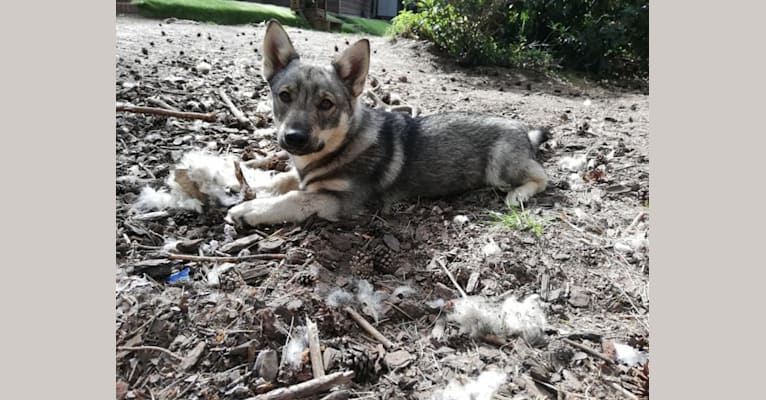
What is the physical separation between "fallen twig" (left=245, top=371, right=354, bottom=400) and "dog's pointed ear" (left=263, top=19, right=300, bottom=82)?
9.88ft

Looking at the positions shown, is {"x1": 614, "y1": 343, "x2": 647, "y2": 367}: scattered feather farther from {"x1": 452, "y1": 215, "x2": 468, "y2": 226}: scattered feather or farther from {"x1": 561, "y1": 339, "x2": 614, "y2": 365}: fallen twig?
{"x1": 452, "y1": 215, "x2": 468, "y2": 226}: scattered feather

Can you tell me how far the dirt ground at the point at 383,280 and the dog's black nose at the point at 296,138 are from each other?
69cm

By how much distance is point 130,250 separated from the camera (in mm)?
3176

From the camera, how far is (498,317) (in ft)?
9.22

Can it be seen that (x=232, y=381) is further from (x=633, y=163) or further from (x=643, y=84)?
(x=643, y=84)

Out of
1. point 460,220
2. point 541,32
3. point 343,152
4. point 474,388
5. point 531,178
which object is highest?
point 541,32

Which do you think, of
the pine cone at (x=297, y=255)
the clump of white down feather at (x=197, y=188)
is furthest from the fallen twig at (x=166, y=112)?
the pine cone at (x=297, y=255)

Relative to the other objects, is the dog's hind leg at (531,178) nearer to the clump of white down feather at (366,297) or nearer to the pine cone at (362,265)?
the pine cone at (362,265)

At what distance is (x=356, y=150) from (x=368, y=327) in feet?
6.49

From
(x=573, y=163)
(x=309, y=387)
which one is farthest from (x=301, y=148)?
(x=573, y=163)

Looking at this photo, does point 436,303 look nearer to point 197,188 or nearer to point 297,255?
point 297,255

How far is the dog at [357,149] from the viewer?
389cm

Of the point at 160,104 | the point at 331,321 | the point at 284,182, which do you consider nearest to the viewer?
the point at 331,321

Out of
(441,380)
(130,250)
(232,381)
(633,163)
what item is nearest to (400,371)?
(441,380)
